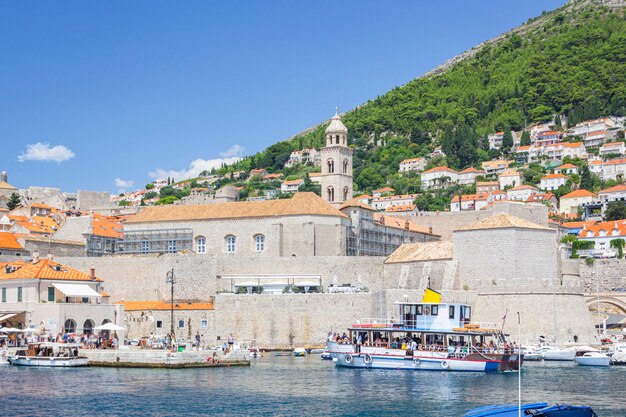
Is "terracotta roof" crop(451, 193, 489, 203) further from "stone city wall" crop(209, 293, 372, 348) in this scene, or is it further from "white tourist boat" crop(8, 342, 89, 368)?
"white tourist boat" crop(8, 342, 89, 368)

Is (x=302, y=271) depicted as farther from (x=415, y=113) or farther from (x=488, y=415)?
(x=415, y=113)

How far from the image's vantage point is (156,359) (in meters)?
38.8

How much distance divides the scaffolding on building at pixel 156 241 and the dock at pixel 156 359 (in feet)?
64.7

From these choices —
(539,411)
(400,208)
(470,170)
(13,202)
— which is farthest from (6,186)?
(539,411)

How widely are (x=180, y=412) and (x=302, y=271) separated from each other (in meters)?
27.2

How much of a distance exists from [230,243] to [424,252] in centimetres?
1266

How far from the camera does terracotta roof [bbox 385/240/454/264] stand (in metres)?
51.8

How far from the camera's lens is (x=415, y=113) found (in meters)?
144

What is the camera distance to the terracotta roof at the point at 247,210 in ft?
189

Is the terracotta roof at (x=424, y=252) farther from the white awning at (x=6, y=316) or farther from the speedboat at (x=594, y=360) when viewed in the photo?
the white awning at (x=6, y=316)

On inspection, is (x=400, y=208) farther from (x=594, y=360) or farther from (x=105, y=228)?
(x=594, y=360)

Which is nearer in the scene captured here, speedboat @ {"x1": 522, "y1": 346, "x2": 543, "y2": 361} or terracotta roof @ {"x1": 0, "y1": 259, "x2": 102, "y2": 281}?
speedboat @ {"x1": 522, "y1": 346, "x2": 543, "y2": 361}

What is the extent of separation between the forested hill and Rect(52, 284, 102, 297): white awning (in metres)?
78.8

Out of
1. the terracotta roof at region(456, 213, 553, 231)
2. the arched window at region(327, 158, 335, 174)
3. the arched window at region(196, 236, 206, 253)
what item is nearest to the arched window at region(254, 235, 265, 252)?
the arched window at region(196, 236, 206, 253)
